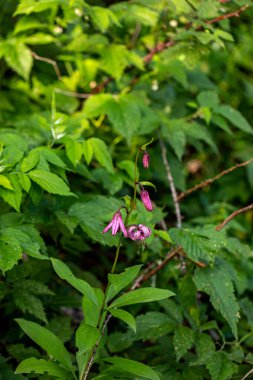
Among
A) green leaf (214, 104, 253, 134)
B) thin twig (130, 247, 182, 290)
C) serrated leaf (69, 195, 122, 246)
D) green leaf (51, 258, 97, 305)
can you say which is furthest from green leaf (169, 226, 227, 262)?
green leaf (214, 104, 253, 134)

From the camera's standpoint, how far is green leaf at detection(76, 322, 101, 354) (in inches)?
68.1

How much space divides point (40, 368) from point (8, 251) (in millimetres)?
455

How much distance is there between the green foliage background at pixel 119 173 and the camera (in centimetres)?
229

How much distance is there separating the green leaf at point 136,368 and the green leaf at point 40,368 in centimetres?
20

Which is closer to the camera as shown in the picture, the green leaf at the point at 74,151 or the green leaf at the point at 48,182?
the green leaf at the point at 48,182

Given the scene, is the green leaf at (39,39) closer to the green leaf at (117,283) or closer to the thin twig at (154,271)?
the thin twig at (154,271)

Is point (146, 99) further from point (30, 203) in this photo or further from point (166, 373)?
point (166, 373)

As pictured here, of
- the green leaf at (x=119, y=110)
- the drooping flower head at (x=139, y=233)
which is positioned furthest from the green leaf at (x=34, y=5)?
the drooping flower head at (x=139, y=233)

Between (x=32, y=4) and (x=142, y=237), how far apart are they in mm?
1799

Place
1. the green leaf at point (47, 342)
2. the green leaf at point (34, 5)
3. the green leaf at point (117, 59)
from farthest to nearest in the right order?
the green leaf at point (117, 59), the green leaf at point (34, 5), the green leaf at point (47, 342)

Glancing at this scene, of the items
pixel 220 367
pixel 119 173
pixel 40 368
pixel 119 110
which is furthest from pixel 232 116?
pixel 40 368

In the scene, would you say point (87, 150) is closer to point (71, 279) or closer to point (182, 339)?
point (71, 279)

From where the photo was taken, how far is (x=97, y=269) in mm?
3613

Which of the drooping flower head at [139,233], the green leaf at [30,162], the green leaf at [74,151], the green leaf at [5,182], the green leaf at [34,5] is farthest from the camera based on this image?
the green leaf at [34,5]
